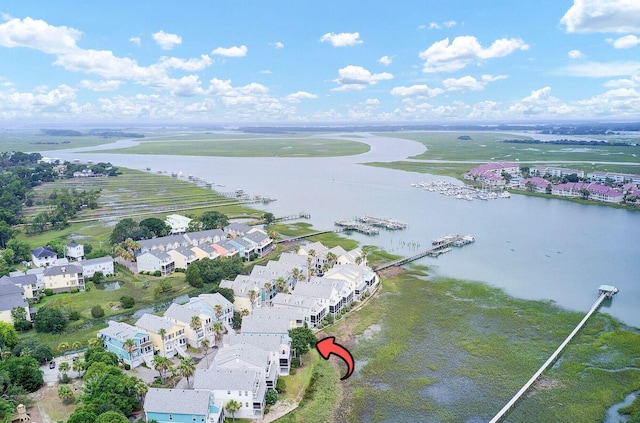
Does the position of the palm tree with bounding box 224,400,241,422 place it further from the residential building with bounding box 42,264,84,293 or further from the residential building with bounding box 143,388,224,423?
the residential building with bounding box 42,264,84,293

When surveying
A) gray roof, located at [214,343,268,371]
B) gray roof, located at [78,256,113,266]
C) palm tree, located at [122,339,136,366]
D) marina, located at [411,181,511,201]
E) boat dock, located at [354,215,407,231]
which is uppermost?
→ marina, located at [411,181,511,201]

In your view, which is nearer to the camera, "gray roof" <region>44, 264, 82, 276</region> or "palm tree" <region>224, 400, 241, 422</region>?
"palm tree" <region>224, 400, 241, 422</region>

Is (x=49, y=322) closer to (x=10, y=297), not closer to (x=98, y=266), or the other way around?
(x=10, y=297)

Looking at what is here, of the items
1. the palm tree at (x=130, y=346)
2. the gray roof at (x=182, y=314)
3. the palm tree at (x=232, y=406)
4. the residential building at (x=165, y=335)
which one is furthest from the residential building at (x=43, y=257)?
the palm tree at (x=232, y=406)

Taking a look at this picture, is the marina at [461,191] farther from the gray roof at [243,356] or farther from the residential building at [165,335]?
the gray roof at [243,356]

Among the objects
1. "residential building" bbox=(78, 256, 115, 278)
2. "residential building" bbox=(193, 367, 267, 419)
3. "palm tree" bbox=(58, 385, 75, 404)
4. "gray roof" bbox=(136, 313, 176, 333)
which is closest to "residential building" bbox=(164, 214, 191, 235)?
"residential building" bbox=(78, 256, 115, 278)

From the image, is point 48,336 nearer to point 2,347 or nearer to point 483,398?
point 2,347
